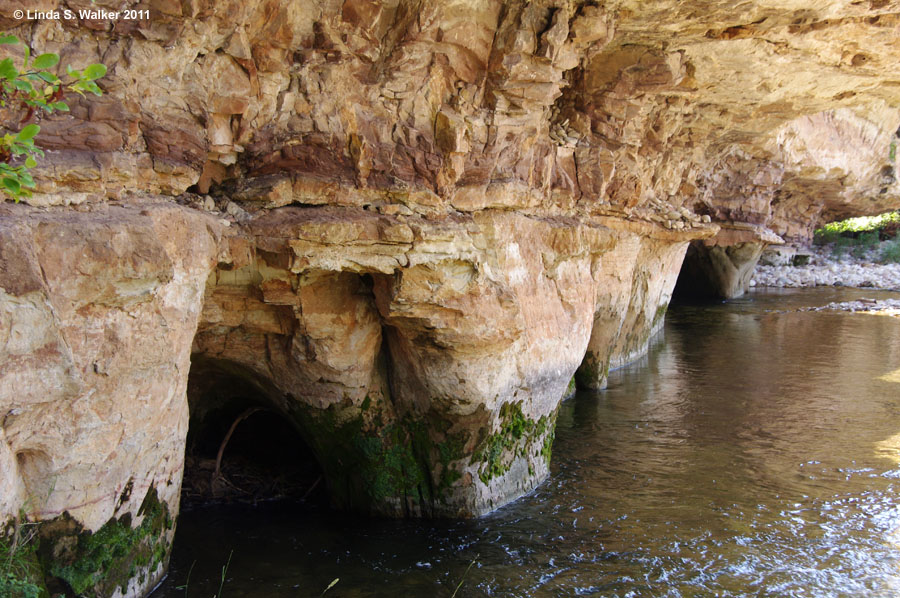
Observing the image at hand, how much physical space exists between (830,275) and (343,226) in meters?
31.2

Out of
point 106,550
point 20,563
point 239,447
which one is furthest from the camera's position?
point 239,447

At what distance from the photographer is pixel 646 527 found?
7.17 m

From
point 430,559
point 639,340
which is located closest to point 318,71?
point 430,559

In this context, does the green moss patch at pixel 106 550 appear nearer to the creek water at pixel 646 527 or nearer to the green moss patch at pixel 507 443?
the creek water at pixel 646 527

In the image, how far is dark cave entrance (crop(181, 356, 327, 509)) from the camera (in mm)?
7594

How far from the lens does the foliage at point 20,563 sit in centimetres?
400

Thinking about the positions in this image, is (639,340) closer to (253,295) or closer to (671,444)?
(671,444)

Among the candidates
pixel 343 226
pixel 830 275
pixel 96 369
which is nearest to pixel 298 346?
pixel 343 226

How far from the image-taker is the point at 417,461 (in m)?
Answer: 7.29

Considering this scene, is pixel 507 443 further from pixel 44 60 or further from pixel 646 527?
pixel 44 60

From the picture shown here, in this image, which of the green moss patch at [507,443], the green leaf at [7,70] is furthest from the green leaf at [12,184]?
the green moss patch at [507,443]

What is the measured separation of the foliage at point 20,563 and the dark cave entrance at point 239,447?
280cm

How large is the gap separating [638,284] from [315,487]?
8540mm

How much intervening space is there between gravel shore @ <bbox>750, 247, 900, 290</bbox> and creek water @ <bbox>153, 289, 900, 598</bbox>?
2095 centimetres
